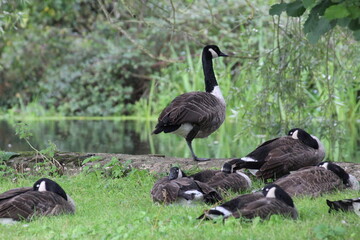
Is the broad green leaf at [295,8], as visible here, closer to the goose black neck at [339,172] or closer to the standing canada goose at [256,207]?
the standing canada goose at [256,207]

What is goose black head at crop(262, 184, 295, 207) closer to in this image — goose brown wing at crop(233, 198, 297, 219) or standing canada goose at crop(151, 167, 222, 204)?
goose brown wing at crop(233, 198, 297, 219)

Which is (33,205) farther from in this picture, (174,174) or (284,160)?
(284,160)

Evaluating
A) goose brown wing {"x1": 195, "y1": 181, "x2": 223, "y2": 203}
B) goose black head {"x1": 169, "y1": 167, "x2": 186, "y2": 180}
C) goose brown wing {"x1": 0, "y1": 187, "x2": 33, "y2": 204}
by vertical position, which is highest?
goose brown wing {"x1": 0, "y1": 187, "x2": 33, "y2": 204}

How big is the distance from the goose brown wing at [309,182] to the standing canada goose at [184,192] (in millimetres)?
954

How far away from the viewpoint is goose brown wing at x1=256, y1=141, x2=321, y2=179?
28.5 feet

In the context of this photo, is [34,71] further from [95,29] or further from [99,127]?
[99,127]

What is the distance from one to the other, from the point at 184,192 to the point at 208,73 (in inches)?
180

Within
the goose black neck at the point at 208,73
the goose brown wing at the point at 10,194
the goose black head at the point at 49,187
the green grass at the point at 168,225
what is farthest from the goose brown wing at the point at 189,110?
the goose brown wing at the point at 10,194

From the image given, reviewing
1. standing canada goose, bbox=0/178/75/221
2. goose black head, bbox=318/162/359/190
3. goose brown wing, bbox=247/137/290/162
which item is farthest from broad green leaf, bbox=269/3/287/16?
goose brown wing, bbox=247/137/290/162

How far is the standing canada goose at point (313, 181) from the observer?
761 centimetres

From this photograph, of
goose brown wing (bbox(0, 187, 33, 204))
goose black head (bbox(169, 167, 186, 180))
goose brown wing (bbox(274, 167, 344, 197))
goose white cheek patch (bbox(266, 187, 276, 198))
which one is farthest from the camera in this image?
goose black head (bbox(169, 167, 186, 180))

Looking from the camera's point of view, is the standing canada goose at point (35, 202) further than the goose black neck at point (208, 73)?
No

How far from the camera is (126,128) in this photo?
2236 cm

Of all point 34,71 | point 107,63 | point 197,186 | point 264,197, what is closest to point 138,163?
point 197,186
